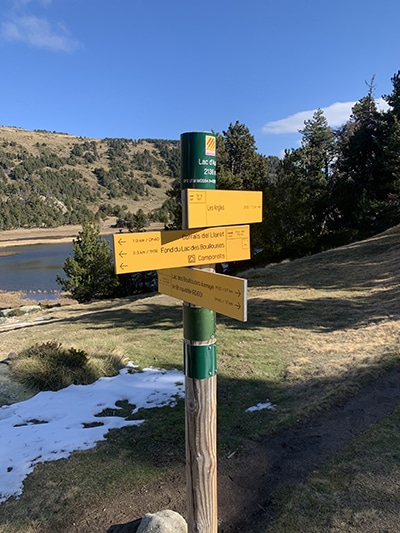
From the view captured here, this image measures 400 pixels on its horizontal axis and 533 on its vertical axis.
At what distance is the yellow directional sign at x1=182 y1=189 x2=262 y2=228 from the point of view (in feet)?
7.15

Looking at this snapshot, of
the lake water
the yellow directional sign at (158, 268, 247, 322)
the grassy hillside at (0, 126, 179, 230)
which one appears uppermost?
the grassy hillside at (0, 126, 179, 230)

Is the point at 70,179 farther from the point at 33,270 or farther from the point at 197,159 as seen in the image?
the point at 197,159

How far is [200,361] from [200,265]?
0.61 metres

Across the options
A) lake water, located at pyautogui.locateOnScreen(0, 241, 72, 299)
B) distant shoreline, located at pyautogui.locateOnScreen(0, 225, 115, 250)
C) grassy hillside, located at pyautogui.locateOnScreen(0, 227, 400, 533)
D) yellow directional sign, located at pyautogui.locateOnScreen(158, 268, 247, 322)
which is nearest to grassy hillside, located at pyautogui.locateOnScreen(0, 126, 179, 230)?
distant shoreline, located at pyautogui.locateOnScreen(0, 225, 115, 250)

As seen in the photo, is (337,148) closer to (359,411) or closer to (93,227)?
(93,227)

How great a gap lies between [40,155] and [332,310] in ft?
582

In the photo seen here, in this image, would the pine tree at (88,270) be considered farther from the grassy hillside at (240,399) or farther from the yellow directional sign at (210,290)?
the yellow directional sign at (210,290)

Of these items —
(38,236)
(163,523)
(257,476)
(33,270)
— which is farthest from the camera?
(38,236)

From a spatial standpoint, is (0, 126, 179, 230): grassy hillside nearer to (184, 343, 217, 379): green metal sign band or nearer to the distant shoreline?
the distant shoreline

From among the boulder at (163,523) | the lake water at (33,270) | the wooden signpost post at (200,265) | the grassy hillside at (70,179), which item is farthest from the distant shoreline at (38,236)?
the wooden signpost post at (200,265)

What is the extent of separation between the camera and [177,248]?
2289 millimetres

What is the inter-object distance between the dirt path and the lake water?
106ft

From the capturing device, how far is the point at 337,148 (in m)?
36.1

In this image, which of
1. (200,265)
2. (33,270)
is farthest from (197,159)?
(33,270)
